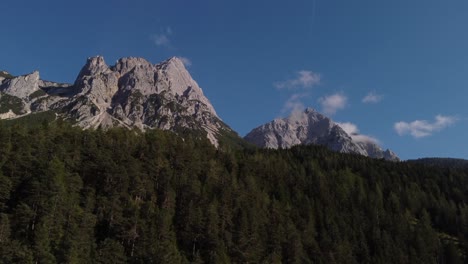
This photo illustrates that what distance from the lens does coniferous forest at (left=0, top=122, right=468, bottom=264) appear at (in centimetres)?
9044

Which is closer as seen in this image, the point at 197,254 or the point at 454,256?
the point at 197,254

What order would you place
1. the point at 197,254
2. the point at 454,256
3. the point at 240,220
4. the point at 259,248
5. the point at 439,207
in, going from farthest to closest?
the point at 439,207, the point at 454,256, the point at 240,220, the point at 259,248, the point at 197,254

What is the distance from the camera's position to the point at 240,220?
402 feet

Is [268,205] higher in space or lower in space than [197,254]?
higher

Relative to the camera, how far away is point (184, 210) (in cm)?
11838

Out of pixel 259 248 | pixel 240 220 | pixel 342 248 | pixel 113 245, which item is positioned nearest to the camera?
pixel 113 245

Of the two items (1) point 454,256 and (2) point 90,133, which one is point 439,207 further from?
(2) point 90,133

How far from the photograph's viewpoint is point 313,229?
14112 centimetres

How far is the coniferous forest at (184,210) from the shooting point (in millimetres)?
90438

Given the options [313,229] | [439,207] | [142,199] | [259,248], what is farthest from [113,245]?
[439,207]

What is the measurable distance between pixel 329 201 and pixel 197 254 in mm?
A: 85172

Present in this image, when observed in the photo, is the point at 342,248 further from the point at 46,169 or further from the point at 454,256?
the point at 46,169

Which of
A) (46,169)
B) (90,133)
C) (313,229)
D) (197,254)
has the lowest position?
(197,254)

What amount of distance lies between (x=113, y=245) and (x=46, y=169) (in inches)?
1112
